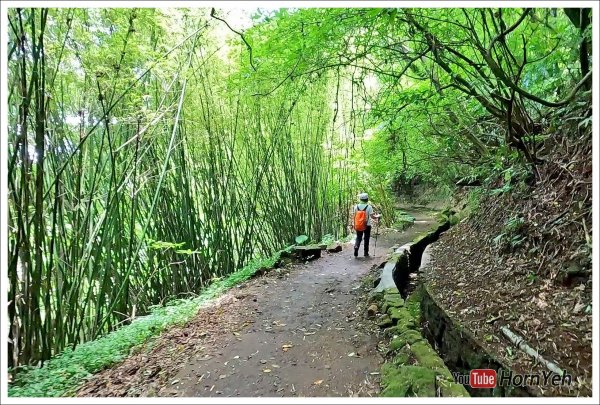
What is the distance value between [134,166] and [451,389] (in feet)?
8.36

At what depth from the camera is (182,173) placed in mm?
4016

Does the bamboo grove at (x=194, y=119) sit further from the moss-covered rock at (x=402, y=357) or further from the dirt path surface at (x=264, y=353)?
the moss-covered rock at (x=402, y=357)

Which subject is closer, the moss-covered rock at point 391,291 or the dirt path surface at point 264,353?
the dirt path surface at point 264,353

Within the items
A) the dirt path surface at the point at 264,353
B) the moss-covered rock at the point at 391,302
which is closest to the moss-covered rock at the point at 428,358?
the dirt path surface at the point at 264,353

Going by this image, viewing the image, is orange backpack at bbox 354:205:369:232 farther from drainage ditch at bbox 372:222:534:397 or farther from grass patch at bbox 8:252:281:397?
grass patch at bbox 8:252:281:397

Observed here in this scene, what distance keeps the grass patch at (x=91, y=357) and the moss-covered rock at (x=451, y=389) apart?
1806 millimetres

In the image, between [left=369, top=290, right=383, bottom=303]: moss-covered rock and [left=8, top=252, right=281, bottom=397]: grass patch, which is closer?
[left=8, top=252, right=281, bottom=397]: grass patch

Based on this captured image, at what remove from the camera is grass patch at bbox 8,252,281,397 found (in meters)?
1.96

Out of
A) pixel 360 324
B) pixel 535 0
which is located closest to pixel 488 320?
pixel 360 324

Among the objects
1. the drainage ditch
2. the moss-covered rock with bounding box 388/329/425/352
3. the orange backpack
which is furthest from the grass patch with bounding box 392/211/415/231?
the moss-covered rock with bounding box 388/329/425/352

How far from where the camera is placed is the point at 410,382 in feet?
5.61

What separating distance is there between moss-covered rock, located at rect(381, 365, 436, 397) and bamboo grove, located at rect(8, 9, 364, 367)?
6.37 feet

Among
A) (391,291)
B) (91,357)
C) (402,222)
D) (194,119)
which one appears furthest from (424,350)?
(402,222)

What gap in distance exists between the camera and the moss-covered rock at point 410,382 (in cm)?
165
